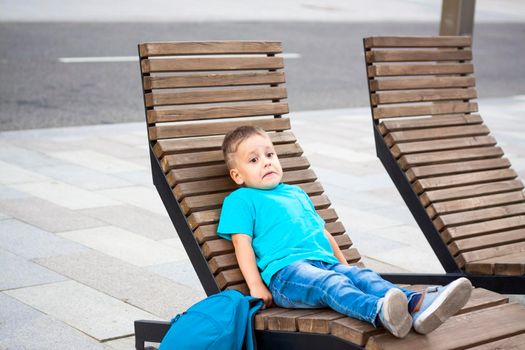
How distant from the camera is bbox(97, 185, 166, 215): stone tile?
6.72 meters

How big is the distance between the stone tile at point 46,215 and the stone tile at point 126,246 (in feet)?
0.44

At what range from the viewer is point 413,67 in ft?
18.5

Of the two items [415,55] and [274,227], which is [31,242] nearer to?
[274,227]

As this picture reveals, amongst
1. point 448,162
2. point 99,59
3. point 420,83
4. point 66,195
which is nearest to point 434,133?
point 448,162

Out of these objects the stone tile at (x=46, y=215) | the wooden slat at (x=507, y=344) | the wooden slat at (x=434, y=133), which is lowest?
the stone tile at (x=46, y=215)

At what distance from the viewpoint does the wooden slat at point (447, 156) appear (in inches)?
207

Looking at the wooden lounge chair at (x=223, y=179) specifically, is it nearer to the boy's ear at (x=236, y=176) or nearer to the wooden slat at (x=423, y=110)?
the boy's ear at (x=236, y=176)

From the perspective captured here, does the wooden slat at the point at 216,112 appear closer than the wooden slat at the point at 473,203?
Yes

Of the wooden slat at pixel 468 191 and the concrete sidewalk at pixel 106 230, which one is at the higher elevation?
the wooden slat at pixel 468 191

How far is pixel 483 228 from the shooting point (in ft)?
17.0

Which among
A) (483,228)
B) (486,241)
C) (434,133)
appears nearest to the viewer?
(486,241)

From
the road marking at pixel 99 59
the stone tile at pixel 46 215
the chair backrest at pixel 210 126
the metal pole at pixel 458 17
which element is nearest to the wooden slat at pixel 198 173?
the chair backrest at pixel 210 126

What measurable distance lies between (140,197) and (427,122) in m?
2.34

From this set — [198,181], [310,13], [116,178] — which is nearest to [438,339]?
[198,181]
